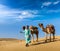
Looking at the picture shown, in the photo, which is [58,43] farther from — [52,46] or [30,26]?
[30,26]

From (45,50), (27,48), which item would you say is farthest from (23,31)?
(45,50)

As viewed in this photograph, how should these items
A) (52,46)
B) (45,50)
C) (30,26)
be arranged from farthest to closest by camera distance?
(30,26) < (52,46) < (45,50)

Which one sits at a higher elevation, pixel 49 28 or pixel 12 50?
pixel 49 28

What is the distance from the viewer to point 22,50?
20188mm

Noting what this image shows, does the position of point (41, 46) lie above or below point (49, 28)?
below

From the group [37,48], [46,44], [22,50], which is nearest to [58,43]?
[46,44]

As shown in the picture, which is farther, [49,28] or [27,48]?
[49,28]

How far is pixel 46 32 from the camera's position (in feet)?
75.9

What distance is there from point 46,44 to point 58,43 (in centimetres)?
119

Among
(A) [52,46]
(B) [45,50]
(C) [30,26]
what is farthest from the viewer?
(C) [30,26]

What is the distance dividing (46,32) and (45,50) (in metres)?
3.64

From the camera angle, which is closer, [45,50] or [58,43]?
[45,50]

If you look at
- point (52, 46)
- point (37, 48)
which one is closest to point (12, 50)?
point (37, 48)

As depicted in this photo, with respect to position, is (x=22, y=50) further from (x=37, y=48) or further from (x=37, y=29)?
(x=37, y=29)
